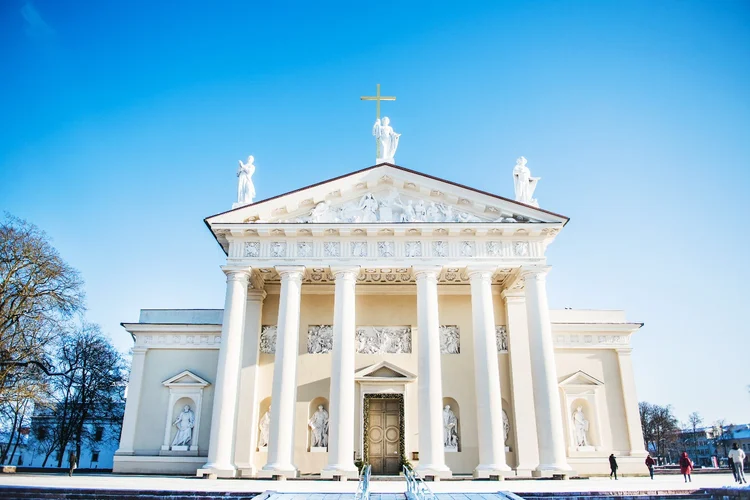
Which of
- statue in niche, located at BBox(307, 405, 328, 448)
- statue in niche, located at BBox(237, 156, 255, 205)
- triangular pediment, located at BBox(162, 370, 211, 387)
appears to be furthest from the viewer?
triangular pediment, located at BBox(162, 370, 211, 387)

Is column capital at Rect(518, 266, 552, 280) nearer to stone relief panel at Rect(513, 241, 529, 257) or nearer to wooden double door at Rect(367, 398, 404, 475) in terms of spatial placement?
stone relief panel at Rect(513, 241, 529, 257)

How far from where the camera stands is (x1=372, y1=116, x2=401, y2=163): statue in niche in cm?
2148

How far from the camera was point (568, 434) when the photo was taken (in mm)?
21672

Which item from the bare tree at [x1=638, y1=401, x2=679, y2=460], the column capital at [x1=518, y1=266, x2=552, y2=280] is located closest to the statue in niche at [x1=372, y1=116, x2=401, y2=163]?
the column capital at [x1=518, y1=266, x2=552, y2=280]

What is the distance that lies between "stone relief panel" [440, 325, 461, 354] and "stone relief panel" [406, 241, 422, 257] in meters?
4.02

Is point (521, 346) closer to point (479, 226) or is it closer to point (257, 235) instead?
point (479, 226)

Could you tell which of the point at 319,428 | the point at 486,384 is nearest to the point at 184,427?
the point at 319,428

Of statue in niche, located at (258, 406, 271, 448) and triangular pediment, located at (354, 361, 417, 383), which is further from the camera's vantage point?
triangular pediment, located at (354, 361, 417, 383)

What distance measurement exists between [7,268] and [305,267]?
11.8m

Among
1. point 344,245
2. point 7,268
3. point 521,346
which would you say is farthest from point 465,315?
point 7,268

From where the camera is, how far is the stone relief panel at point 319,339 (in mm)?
21625

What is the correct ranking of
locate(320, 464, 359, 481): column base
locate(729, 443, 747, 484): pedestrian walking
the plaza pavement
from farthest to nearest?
1. locate(320, 464, 359, 481): column base
2. locate(729, 443, 747, 484): pedestrian walking
3. the plaza pavement

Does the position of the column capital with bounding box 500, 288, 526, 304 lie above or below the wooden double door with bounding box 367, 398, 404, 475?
above

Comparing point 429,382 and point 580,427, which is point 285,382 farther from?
point 580,427
